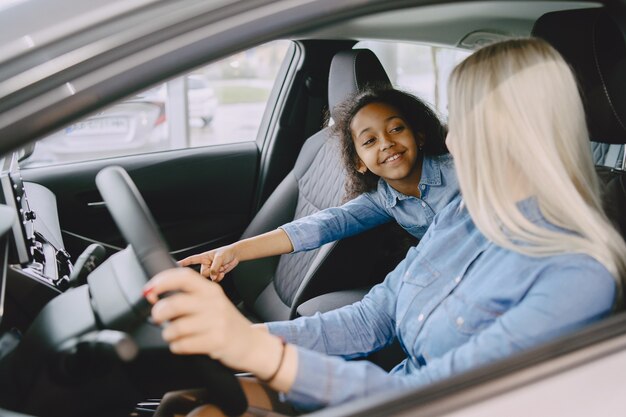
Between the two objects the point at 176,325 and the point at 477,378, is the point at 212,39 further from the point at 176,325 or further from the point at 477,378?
the point at 477,378

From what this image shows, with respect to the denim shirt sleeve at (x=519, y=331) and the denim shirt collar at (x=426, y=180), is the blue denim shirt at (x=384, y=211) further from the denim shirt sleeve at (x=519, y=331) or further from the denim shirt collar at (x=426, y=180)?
the denim shirt sleeve at (x=519, y=331)

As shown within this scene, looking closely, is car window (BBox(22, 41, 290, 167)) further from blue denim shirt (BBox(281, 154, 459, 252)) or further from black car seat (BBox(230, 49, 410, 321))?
blue denim shirt (BBox(281, 154, 459, 252))

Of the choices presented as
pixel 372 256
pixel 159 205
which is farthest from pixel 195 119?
pixel 372 256

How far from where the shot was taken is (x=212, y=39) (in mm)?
838

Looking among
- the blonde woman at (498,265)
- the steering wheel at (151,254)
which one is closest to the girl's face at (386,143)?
the blonde woman at (498,265)

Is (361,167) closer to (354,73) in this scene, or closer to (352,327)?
(354,73)

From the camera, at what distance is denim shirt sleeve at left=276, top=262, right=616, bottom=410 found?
0.95 m

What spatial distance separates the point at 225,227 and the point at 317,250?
0.71 metres

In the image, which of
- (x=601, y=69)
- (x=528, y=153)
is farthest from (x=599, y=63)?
(x=528, y=153)

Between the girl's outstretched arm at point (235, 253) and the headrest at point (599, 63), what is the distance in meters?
0.88

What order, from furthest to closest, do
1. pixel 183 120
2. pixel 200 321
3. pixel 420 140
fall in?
pixel 183 120
pixel 420 140
pixel 200 321

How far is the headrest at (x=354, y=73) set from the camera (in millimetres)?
2123

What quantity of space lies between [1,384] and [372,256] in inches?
49.9

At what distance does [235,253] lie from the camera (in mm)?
1729
